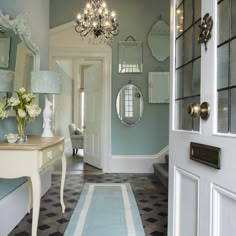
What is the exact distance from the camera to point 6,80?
2553mm

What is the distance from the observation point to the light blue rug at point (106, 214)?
A: 256cm

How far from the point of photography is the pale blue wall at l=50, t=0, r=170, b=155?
538 centimetres

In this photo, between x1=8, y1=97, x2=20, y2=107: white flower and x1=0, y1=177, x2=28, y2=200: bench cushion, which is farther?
x1=0, y1=177, x2=28, y2=200: bench cushion

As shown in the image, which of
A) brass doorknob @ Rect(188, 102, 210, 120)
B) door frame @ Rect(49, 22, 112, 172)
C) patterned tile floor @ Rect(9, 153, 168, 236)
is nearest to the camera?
brass doorknob @ Rect(188, 102, 210, 120)

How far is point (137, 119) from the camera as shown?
5.43m

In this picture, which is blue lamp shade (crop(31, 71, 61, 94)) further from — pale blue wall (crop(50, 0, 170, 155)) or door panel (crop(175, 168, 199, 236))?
pale blue wall (crop(50, 0, 170, 155))

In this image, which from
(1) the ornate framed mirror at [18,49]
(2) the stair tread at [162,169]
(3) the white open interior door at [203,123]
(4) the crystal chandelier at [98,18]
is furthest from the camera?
(2) the stair tread at [162,169]

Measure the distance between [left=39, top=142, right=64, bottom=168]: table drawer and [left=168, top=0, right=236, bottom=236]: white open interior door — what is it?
103 cm

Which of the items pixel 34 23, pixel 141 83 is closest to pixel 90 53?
pixel 141 83

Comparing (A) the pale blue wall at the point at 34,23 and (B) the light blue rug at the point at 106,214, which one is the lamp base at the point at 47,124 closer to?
(A) the pale blue wall at the point at 34,23

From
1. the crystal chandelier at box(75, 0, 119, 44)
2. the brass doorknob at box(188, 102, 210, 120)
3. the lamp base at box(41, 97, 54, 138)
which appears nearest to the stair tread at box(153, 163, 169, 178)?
the lamp base at box(41, 97, 54, 138)

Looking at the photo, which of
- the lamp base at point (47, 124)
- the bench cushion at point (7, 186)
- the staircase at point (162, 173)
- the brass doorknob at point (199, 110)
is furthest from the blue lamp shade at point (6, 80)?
the staircase at point (162, 173)

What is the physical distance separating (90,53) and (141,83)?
1176 millimetres

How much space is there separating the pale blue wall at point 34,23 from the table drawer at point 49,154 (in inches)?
19.5
